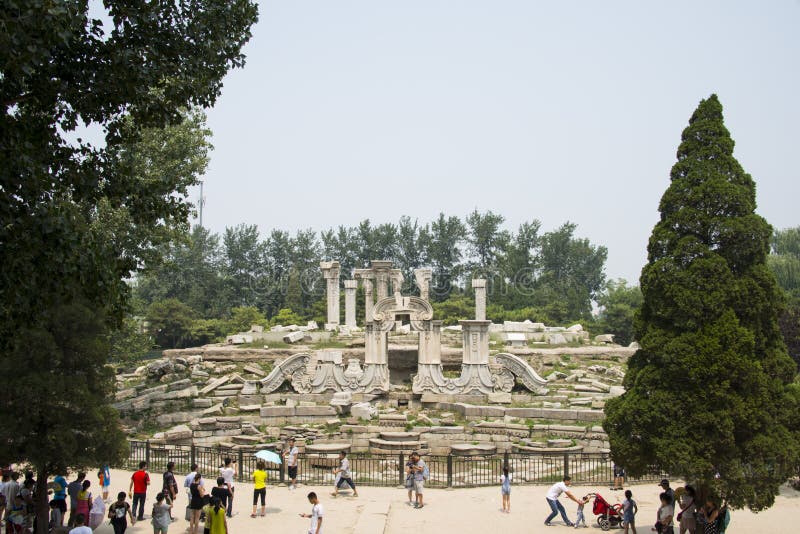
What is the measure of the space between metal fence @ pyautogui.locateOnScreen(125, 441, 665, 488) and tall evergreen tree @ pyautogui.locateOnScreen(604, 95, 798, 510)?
5.87m

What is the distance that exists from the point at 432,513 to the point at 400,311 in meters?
13.2

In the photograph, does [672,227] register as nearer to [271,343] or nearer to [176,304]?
[271,343]

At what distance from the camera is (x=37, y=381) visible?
12.9 m

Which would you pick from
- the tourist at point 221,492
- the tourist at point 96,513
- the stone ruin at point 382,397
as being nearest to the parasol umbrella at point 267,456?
the tourist at point 221,492

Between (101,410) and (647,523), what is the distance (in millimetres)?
10500

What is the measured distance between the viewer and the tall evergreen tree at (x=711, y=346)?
12094 mm

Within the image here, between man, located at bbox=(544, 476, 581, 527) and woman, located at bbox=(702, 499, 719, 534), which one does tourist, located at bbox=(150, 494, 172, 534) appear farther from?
woman, located at bbox=(702, 499, 719, 534)

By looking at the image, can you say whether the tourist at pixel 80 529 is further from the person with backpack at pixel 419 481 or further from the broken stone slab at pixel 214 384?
the broken stone slab at pixel 214 384

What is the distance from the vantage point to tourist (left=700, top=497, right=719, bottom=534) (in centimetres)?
1185

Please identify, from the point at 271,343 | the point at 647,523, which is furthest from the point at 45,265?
the point at 271,343

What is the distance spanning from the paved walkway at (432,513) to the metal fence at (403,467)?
2.25 feet

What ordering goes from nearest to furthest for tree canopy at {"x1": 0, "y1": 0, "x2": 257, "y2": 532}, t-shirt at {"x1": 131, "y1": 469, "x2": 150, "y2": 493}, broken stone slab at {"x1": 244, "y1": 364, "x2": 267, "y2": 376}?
tree canopy at {"x1": 0, "y1": 0, "x2": 257, "y2": 532}, t-shirt at {"x1": 131, "y1": 469, "x2": 150, "y2": 493}, broken stone slab at {"x1": 244, "y1": 364, "x2": 267, "y2": 376}

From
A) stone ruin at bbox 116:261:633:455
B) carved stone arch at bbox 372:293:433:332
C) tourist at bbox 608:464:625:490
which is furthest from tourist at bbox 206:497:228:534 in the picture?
carved stone arch at bbox 372:293:433:332

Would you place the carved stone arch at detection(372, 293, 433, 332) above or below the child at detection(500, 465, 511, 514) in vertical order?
above
